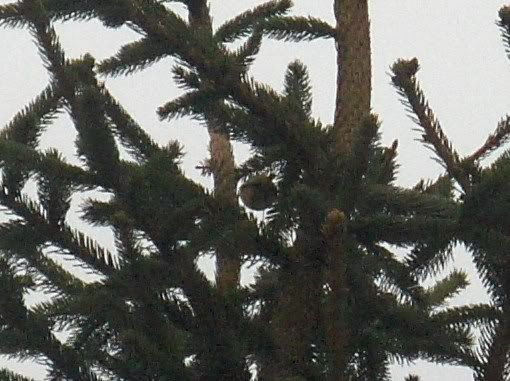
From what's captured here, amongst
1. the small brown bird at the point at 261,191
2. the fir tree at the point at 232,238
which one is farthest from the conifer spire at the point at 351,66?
the small brown bird at the point at 261,191

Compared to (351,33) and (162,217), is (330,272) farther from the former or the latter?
(351,33)

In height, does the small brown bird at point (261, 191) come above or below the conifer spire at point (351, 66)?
below

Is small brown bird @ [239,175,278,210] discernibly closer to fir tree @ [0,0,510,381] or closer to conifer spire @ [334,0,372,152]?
fir tree @ [0,0,510,381]

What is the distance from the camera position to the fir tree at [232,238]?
2.99 feet

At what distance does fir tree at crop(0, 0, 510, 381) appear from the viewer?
910 millimetres

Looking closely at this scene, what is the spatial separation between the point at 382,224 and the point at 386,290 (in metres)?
0.12

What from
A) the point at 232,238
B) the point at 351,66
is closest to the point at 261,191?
the point at 232,238

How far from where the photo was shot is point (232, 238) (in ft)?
3.25

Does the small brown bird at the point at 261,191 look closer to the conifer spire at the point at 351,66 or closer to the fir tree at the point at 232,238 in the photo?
the fir tree at the point at 232,238

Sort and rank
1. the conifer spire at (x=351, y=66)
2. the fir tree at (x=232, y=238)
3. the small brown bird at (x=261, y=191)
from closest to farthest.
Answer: the fir tree at (x=232, y=238)
the small brown bird at (x=261, y=191)
the conifer spire at (x=351, y=66)

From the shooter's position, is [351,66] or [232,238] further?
[351,66]

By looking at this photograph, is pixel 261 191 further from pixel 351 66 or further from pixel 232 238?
pixel 351 66

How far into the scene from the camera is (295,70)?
1.42m

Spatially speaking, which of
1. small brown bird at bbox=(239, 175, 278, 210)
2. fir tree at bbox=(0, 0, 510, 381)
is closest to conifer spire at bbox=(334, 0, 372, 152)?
fir tree at bbox=(0, 0, 510, 381)
